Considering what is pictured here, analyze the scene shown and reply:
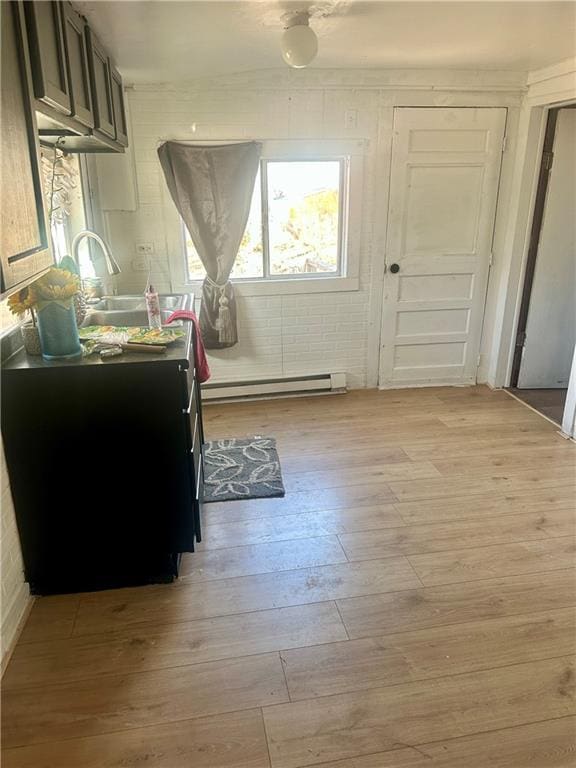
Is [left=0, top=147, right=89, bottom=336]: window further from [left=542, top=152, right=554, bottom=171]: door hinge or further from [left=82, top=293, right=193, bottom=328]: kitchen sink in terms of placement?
[left=542, top=152, right=554, bottom=171]: door hinge

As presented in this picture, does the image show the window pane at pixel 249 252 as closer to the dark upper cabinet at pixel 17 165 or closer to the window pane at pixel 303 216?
the window pane at pixel 303 216

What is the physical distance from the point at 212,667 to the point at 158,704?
0.69ft

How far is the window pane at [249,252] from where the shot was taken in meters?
3.68

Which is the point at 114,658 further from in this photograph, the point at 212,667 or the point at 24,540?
the point at 24,540

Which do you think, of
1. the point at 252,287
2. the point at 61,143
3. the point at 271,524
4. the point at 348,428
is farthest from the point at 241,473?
the point at 61,143

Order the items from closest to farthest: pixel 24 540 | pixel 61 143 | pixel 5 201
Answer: pixel 5 201 → pixel 24 540 → pixel 61 143

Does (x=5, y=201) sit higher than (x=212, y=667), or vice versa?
(x=5, y=201)

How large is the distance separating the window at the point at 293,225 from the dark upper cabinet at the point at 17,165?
228 centimetres

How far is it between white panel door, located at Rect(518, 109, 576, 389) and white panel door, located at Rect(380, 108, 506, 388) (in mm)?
390

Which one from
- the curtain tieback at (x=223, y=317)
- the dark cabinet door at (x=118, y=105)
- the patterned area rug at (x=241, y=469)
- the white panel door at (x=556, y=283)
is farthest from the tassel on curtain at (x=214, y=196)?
the white panel door at (x=556, y=283)

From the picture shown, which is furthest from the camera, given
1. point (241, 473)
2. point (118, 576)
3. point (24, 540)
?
point (241, 473)

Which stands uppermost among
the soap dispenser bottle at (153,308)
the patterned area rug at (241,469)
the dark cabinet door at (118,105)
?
the dark cabinet door at (118,105)

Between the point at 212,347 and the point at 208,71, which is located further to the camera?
the point at 212,347

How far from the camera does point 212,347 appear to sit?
386 centimetres
